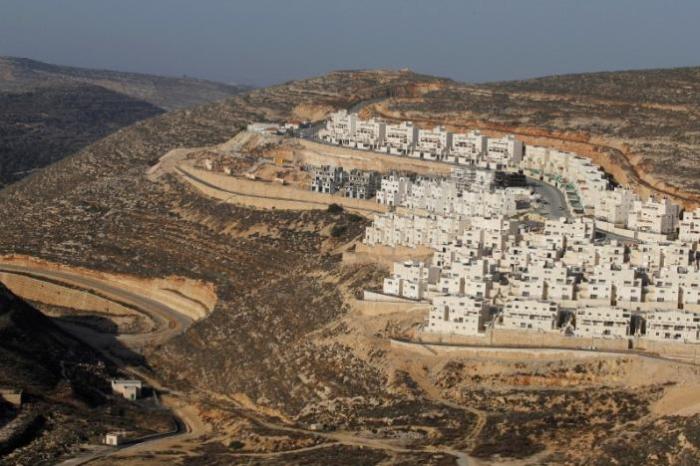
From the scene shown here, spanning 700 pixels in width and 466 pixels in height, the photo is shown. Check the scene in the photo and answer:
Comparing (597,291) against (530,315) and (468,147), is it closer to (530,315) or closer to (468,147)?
(530,315)

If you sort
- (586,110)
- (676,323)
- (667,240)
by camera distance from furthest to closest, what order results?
(586,110), (667,240), (676,323)

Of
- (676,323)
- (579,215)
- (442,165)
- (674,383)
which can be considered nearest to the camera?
(674,383)

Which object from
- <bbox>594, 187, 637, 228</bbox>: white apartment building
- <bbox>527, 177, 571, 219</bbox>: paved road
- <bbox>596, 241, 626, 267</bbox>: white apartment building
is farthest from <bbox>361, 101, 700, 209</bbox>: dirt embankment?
<bbox>596, 241, 626, 267</bbox>: white apartment building

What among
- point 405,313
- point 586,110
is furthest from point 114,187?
point 405,313

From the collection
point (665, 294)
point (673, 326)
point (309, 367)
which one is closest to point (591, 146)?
point (665, 294)

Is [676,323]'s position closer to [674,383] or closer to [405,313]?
[674,383]

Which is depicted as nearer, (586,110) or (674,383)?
(674,383)

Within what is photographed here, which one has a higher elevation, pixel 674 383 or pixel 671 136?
pixel 671 136
